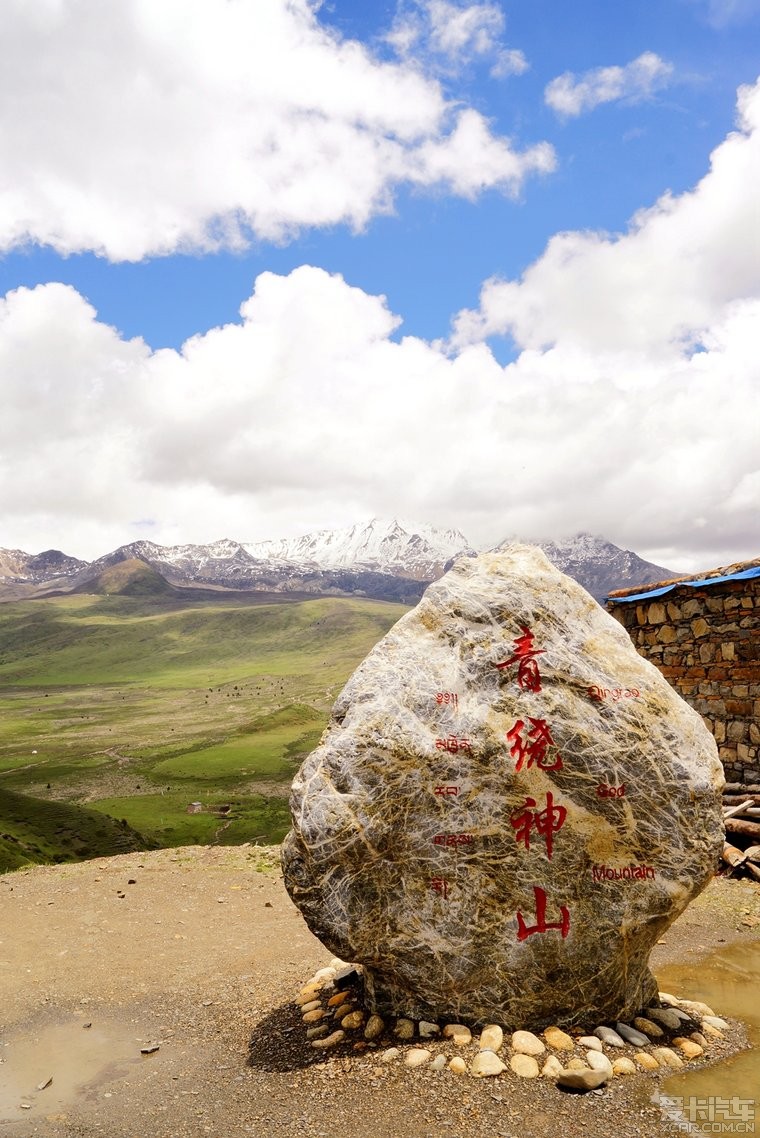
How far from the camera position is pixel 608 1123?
6.46 metres

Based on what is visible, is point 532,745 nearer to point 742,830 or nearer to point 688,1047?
point 688,1047

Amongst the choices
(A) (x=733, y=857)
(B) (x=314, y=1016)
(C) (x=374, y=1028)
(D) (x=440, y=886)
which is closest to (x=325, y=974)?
(B) (x=314, y=1016)

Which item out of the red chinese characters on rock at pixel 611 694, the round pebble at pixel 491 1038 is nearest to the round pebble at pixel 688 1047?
the round pebble at pixel 491 1038

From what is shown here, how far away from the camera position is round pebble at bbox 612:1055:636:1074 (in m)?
7.24

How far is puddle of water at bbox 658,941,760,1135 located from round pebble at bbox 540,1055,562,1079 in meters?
1.01

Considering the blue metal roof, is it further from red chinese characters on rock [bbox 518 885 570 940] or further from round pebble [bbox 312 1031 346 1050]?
round pebble [bbox 312 1031 346 1050]

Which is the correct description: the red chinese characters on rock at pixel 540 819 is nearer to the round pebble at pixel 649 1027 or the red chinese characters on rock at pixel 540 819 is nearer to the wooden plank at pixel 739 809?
the round pebble at pixel 649 1027

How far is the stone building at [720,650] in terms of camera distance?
51.1 ft

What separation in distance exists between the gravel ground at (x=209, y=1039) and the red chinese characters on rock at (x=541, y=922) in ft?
4.53

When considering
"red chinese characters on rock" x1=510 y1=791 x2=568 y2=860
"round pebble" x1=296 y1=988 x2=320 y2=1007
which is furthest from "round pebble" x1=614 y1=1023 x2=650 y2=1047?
"round pebble" x1=296 y1=988 x2=320 y2=1007

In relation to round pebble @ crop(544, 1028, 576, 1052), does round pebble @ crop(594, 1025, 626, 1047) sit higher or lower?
lower

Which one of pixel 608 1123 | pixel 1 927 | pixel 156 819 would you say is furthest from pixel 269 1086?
pixel 156 819

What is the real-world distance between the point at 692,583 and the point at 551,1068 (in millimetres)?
12164

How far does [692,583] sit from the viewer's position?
16859 millimetres
